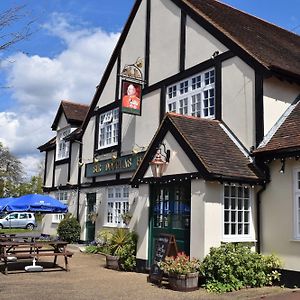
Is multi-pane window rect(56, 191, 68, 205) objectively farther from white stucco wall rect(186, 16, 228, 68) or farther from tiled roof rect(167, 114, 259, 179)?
tiled roof rect(167, 114, 259, 179)

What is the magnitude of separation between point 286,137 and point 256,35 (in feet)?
17.2

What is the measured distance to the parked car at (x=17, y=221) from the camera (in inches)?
1578

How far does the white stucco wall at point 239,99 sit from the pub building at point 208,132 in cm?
3

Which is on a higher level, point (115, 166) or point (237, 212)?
point (115, 166)

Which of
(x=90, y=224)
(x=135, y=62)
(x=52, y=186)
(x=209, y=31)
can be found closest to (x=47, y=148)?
(x=52, y=186)

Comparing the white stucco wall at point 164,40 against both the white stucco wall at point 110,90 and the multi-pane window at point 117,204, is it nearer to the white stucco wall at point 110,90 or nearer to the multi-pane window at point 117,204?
the white stucco wall at point 110,90

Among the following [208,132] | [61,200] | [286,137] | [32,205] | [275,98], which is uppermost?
[275,98]

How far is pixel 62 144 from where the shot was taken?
85.8 feet

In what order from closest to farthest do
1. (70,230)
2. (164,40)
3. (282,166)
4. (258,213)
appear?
(282,166) < (258,213) < (164,40) < (70,230)

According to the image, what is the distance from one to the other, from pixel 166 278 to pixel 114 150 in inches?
370

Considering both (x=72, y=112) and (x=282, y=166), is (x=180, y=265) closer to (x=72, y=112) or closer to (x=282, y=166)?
(x=282, y=166)

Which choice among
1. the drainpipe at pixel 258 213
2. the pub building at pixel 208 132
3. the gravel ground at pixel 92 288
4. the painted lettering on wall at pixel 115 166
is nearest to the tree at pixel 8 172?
the painted lettering on wall at pixel 115 166

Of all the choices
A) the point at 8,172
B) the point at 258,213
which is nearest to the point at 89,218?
the point at 258,213

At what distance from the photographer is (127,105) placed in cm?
1738
